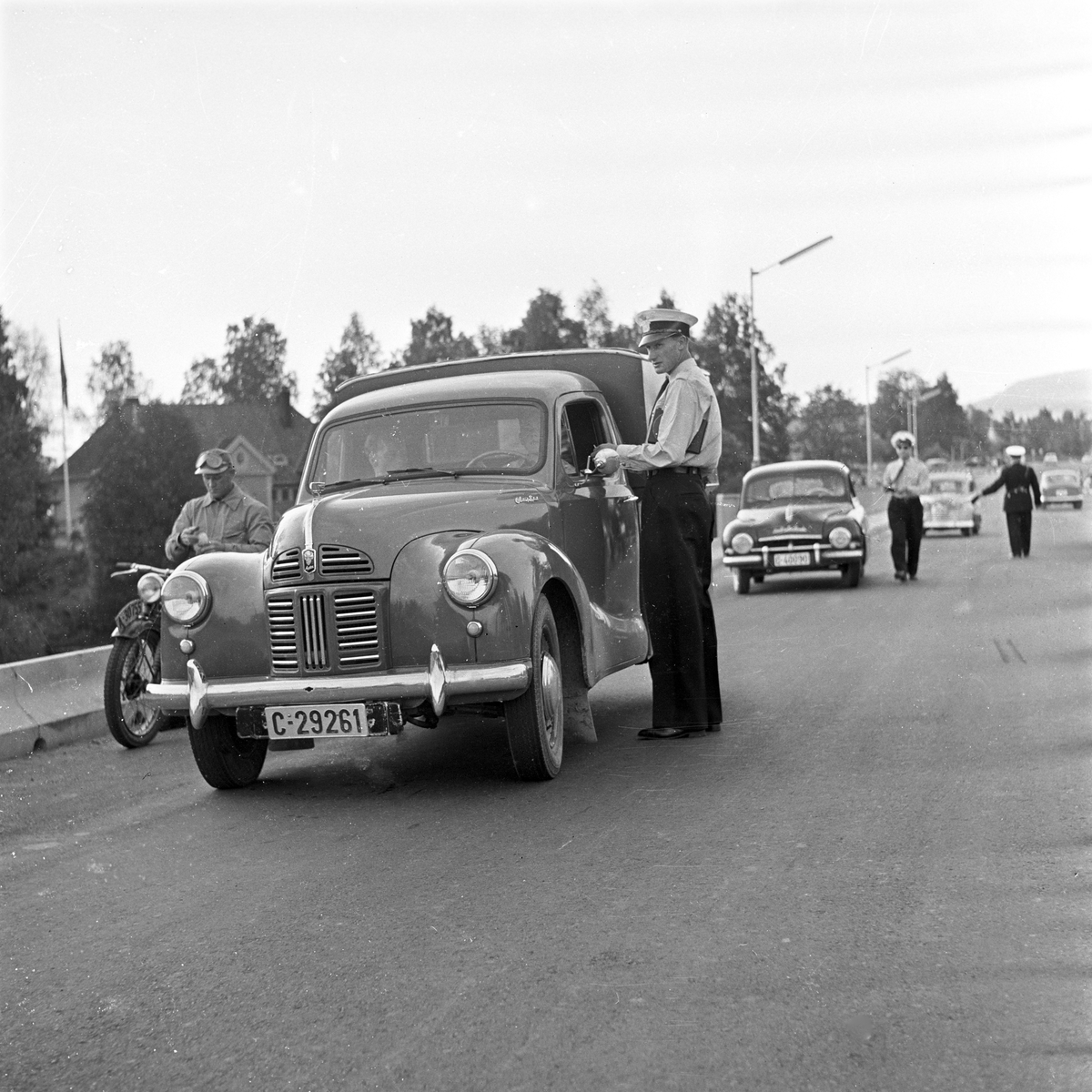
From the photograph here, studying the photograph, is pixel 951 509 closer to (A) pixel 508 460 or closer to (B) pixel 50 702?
(B) pixel 50 702

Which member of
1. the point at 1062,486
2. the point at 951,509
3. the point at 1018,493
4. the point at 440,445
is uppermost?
the point at 440,445

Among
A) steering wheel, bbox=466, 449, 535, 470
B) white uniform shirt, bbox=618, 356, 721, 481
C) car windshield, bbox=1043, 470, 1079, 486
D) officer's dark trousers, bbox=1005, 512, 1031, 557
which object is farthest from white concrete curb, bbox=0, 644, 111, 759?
car windshield, bbox=1043, 470, 1079, 486

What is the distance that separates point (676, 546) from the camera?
8234mm

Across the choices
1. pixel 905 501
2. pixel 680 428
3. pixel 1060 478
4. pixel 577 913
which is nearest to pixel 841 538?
pixel 905 501

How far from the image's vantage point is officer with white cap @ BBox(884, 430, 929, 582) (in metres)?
20.1

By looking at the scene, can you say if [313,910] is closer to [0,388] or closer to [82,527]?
[0,388]

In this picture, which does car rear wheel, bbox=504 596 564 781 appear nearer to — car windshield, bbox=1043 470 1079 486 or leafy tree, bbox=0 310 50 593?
car windshield, bbox=1043 470 1079 486

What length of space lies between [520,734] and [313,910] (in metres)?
2.02

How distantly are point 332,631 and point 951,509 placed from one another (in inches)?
1196

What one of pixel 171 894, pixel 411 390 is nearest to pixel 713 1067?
pixel 171 894

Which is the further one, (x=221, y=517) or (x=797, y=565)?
(x=797, y=565)

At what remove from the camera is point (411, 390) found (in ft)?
27.5

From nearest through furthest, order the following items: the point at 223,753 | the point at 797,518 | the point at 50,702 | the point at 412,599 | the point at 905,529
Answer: the point at 412,599 → the point at 223,753 → the point at 50,702 → the point at 797,518 → the point at 905,529

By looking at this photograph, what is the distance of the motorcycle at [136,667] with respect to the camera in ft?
29.9
